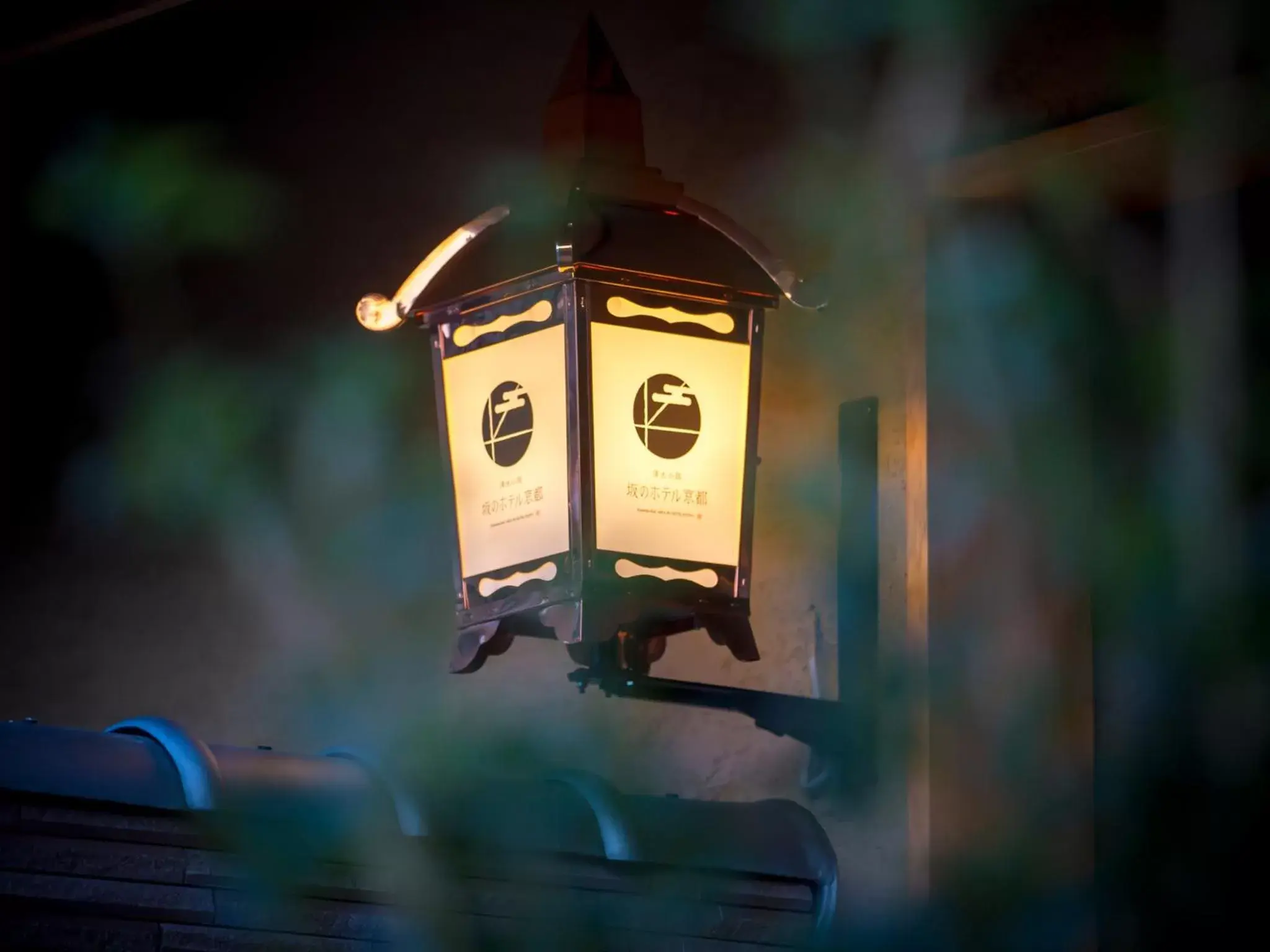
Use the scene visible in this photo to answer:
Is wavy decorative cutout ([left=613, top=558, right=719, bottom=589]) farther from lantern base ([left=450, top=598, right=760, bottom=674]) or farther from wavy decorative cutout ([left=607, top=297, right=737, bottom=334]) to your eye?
wavy decorative cutout ([left=607, top=297, right=737, bottom=334])

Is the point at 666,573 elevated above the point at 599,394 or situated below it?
below

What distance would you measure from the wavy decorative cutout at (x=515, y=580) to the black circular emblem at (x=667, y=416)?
0.29 metres

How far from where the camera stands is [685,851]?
4090mm

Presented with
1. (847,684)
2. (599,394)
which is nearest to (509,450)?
(599,394)

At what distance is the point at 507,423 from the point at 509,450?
2.0 inches

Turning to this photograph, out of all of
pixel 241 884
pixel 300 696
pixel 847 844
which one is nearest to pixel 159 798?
pixel 241 884

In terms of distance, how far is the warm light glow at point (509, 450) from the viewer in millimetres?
4086

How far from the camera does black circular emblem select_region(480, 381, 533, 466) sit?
4145 mm

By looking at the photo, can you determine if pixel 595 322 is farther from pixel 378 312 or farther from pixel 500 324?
pixel 378 312

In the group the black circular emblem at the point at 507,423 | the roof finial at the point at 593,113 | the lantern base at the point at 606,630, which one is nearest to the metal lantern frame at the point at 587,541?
the lantern base at the point at 606,630

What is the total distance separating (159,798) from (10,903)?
0.93 feet

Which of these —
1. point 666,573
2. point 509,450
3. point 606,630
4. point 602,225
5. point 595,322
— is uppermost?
point 602,225

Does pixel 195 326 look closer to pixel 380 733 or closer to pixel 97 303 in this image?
pixel 97 303

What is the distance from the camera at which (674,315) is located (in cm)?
416
